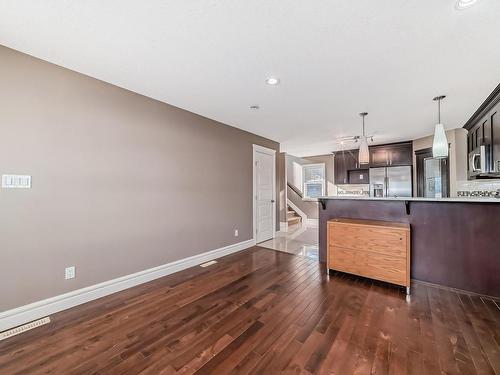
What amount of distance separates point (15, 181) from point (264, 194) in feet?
13.1

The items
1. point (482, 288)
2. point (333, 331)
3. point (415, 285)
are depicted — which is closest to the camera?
point (333, 331)

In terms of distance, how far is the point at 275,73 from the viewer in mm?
2268

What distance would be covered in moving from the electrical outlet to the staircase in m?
5.27

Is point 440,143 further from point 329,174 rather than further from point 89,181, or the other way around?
point 329,174

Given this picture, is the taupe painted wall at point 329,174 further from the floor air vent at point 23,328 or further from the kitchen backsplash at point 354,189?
the floor air vent at point 23,328

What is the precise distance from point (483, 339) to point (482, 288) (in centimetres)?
108

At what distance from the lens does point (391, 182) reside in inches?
221

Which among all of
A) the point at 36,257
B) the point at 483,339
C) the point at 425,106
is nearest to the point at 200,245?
the point at 36,257

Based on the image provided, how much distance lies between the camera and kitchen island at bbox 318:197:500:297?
2.46m

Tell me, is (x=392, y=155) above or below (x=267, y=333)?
above

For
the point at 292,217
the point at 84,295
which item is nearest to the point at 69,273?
the point at 84,295

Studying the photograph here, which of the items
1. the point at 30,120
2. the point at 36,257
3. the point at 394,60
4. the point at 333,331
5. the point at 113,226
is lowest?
the point at 333,331

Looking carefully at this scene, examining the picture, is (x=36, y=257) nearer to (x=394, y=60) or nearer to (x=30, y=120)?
(x=30, y=120)

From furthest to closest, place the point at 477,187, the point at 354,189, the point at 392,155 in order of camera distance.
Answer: the point at 354,189, the point at 392,155, the point at 477,187
